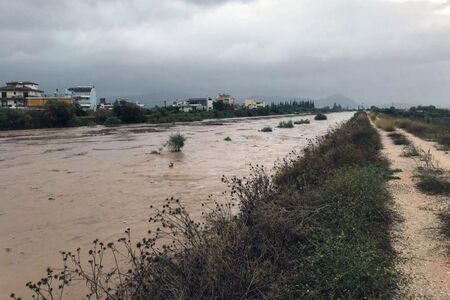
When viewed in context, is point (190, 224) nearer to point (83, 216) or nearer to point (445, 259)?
point (445, 259)

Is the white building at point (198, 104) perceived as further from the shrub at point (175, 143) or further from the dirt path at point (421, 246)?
the dirt path at point (421, 246)

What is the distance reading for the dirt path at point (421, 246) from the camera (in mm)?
5332

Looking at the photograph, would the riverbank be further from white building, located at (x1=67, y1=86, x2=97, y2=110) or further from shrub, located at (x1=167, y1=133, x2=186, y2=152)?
shrub, located at (x1=167, y1=133, x2=186, y2=152)

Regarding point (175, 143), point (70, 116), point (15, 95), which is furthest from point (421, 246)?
point (15, 95)

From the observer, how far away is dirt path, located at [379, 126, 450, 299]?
17.5ft

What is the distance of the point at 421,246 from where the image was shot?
6.79 metres

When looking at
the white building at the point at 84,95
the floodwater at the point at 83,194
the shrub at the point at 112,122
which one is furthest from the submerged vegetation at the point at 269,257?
the white building at the point at 84,95

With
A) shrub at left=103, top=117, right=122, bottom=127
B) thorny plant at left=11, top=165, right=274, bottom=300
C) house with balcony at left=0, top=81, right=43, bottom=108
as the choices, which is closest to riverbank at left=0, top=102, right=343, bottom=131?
shrub at left=103, top=117, right=122, bottom=127

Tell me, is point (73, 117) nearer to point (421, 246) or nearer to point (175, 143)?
point (175, 143)

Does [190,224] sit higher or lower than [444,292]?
higher

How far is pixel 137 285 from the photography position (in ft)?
16.7

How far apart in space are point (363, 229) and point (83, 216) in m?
7.12

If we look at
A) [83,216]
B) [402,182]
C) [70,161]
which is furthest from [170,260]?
[70,161]

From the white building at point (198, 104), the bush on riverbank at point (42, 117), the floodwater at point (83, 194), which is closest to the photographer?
the floodwater at point (83, 194)
